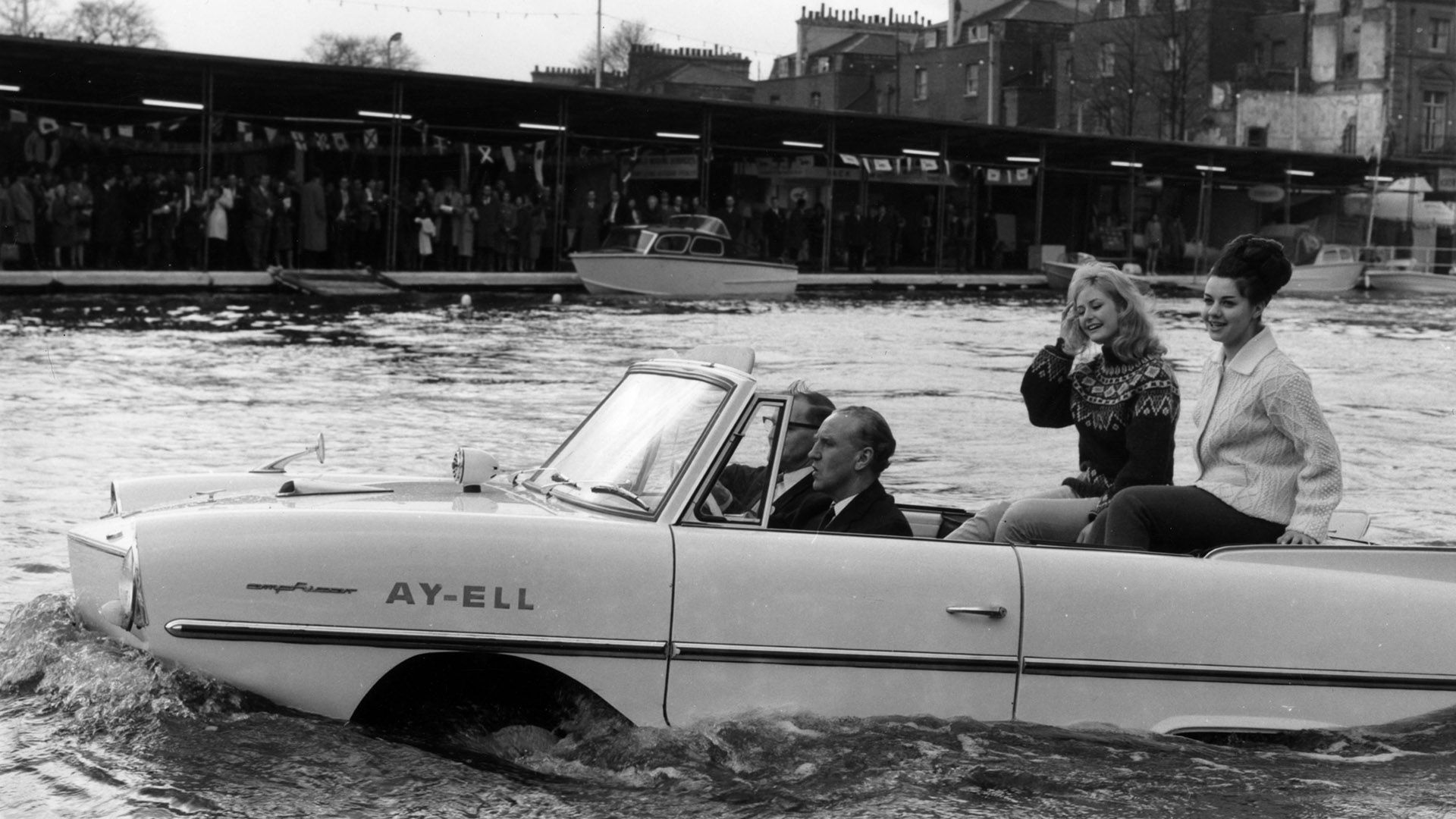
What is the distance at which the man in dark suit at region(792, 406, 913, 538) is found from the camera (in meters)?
5.45

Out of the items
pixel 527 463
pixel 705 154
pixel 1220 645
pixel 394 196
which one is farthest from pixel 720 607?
pixel 705 154

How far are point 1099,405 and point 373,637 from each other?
9.23ft

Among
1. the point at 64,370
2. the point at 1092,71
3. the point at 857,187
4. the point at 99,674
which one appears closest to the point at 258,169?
the point at 64,370

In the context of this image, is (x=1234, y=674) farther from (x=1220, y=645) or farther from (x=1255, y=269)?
(x=1255, y=269)

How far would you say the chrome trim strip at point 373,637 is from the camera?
15.2 feet

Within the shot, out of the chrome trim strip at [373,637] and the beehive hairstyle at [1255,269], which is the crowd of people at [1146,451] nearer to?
the beehive hairstyle at [1255,269]

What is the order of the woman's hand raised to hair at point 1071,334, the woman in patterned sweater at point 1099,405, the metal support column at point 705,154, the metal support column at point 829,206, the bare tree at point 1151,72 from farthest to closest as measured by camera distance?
the bare tree at point 1151,72 → the metal support column at point 829,206 → the metal support column at point 705,154 → the woman's hand raised to hair at point 1071,334 → the woman in patterned sweater at point 1099,405

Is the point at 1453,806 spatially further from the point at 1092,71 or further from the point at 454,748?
the point at 1092,71

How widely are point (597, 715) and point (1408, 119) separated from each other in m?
76.2

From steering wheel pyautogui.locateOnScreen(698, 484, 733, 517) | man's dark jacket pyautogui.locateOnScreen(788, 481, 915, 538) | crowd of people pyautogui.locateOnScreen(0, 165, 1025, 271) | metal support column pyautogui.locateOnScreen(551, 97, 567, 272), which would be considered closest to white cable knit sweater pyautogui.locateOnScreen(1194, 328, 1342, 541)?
man's dark jacket pyautogui.locateOnScreen(788, 481, 915, 538)

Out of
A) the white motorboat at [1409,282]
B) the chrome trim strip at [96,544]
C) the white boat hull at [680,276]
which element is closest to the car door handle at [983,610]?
the chrome trim strip at [96,544]

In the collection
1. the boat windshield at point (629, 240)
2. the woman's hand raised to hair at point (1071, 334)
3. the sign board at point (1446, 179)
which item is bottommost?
the woman's hand raised to hair at point (1071, 334)

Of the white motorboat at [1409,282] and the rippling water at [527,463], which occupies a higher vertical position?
the white motorboat at [1409,282]

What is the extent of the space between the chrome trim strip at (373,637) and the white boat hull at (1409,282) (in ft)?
157
